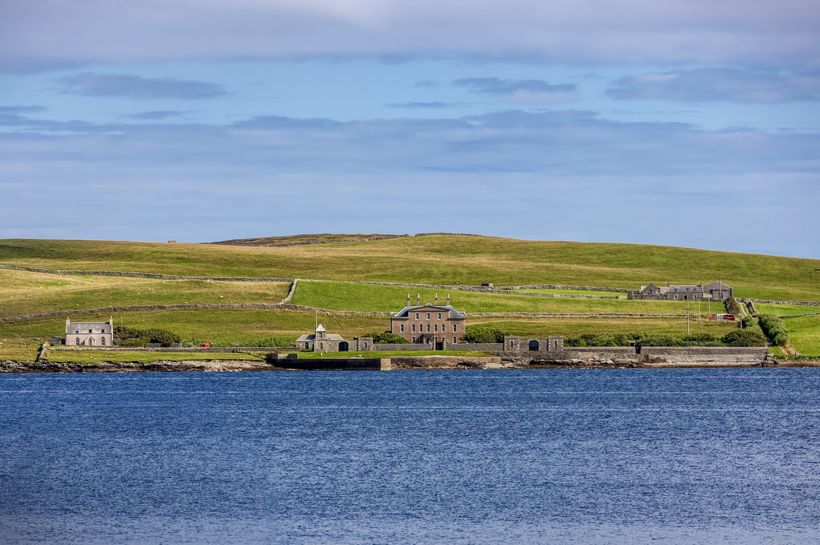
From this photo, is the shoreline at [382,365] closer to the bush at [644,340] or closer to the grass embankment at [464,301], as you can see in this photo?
the bush at [644,340]

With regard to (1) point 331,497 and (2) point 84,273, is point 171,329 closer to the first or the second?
(2) point 84,273

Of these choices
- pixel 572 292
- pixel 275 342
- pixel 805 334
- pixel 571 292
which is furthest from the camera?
pixel 572 292

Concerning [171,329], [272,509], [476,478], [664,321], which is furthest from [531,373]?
[272,509]

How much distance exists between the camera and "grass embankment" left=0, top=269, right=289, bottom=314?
163 metres

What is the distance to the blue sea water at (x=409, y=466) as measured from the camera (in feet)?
148

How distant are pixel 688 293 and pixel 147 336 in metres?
78.1

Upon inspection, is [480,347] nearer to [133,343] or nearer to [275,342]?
[275,342]

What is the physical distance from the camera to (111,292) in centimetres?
17088

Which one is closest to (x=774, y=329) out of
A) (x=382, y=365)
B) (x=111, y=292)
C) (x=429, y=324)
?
(x=429, y=324)

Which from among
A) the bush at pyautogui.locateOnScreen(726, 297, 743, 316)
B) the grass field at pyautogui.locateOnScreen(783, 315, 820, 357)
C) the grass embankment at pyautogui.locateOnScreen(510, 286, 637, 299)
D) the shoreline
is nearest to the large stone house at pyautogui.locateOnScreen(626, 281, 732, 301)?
the grass embankment at pyautogui.locateOnScreen(510, 286, 637, 299)

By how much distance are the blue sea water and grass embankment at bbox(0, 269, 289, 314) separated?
201 feet

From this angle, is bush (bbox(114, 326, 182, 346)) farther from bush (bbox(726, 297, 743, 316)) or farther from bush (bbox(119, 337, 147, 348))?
bush (bbox(726, 297, 743, 316))

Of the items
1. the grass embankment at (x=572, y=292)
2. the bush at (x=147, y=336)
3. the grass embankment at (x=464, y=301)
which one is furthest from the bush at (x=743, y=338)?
the bush at (x=147, y=336)

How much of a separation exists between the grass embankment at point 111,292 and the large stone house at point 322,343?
29.9m
